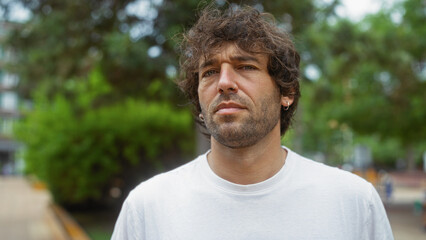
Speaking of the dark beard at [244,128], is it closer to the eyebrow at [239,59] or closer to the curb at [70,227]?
the eyebrow at [239,59]

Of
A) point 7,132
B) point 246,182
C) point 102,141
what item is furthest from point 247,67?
point 7,132

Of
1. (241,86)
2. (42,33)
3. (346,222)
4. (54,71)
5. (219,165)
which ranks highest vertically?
(42,33)

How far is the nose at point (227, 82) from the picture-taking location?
180cm

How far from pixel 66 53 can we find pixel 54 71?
0.50 m

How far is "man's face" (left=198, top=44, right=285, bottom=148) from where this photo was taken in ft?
5.89

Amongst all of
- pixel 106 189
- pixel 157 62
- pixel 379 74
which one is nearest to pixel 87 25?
pixel 157 62

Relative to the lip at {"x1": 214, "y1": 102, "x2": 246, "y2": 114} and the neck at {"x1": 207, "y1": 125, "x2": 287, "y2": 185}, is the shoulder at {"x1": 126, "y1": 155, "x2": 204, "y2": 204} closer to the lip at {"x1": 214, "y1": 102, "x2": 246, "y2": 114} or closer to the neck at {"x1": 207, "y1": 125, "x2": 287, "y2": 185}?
the neck at {"x1": 207, "y1": 125, "x2": 287, "y2": 185}

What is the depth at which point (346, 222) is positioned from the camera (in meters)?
1.77

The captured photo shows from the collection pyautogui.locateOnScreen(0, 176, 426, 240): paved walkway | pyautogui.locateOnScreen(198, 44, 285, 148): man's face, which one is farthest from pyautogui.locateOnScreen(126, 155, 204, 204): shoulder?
pyautogui.locateOnScreen(0, 176, 426, 240): paved walkway

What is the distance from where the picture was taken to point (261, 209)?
5.80ft

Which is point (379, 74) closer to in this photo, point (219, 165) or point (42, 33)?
point (42, 33)

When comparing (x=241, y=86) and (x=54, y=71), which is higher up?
(x=54, y=71)

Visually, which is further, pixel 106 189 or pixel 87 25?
pixel 106 189

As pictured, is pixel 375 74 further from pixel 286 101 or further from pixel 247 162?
pixel 247 162
